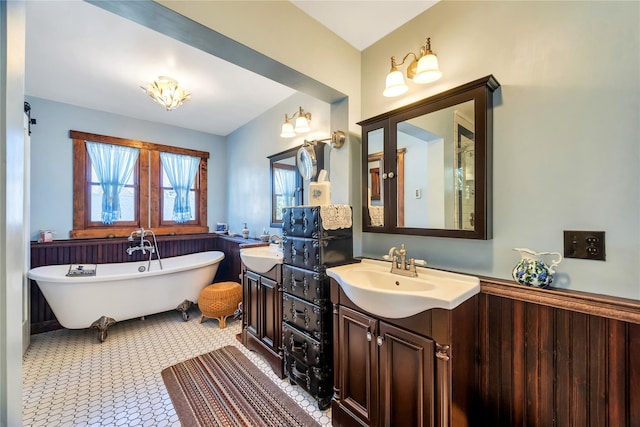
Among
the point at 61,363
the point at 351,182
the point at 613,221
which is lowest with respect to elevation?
the point at 61,363

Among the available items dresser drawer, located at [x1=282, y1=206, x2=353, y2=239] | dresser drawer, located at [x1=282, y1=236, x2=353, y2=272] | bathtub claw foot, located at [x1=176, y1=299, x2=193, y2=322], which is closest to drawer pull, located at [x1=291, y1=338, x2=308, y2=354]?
dresser drawer, located at [x1=282, y1=236, x2=353, y2=272]

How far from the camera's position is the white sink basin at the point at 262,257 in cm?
207

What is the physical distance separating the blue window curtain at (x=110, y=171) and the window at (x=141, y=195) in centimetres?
2

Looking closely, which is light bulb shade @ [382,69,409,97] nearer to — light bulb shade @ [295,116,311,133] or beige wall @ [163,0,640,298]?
beige wall @ [163,0,640,298]

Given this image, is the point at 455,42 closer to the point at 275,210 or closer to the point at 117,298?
the point at 275,210

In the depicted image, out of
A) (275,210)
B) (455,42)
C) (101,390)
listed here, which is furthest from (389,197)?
(101,390)

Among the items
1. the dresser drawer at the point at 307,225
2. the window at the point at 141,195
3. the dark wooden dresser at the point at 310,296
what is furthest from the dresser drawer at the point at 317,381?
the window at the point at 141,195

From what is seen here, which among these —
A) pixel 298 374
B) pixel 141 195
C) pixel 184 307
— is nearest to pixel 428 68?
pixel 298 374

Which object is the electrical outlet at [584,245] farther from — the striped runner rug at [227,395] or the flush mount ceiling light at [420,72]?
the striped runner rug at [227,395]

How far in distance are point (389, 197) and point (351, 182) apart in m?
0.35

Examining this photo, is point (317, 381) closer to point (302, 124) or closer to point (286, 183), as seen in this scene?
point (286, 183)

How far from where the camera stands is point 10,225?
0.63 metres

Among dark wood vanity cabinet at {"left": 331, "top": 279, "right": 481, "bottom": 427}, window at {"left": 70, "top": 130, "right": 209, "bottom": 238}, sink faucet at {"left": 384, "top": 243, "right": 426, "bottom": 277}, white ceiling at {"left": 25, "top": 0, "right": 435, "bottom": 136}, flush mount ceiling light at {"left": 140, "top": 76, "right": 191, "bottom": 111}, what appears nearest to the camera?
dark wood vanity cabinet at {"left": 331, "top": 279, "right": 481, "bottom": 427}

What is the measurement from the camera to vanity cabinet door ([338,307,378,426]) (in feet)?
4.47
